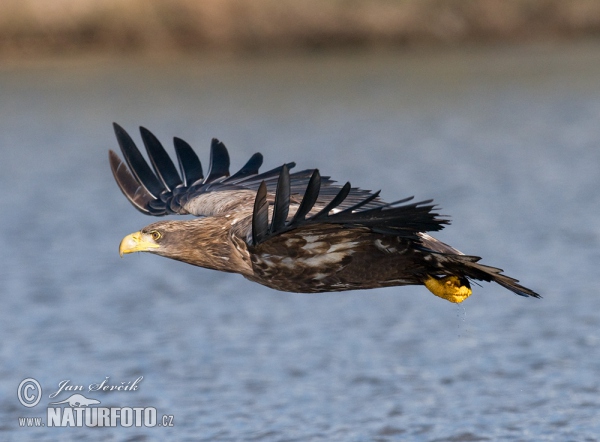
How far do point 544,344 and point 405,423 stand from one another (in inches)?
77.0

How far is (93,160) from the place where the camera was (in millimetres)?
17406

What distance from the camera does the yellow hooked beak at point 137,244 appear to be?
6148 mm

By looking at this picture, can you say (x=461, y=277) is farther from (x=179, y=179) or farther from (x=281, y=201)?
(x=179, y=179)

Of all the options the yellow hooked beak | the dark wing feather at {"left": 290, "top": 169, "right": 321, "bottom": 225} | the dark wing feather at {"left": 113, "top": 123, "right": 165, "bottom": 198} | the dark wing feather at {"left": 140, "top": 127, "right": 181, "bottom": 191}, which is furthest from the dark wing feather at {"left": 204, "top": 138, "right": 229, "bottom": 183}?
the dark wing feather at {"left": 290, "top": 169, "right": 321, "bottom": 225}

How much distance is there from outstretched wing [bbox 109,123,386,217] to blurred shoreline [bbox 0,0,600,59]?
64.4ft

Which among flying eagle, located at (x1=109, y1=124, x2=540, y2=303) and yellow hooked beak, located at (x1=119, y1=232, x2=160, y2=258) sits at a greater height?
yellow hooked beak, located at (x1=119, y1=232, x2=160, y2=258)

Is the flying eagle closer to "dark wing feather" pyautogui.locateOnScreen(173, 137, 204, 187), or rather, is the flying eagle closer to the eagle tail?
the eagle tail

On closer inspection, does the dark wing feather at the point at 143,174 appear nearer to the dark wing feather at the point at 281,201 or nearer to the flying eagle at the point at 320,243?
the flying eagle at the point at 320,243

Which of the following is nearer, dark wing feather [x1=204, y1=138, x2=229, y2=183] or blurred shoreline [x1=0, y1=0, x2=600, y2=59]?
dark wing feather [x1=204, y1=138, x2=229, y2=183]

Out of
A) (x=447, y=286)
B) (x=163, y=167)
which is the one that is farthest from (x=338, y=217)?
(x=163, y=167)

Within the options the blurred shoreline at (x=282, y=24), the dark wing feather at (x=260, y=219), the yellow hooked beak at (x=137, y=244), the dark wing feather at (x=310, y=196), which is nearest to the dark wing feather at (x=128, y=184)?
the yellow hooked beak at (x=137, y=244)

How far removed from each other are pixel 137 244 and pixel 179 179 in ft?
3.73

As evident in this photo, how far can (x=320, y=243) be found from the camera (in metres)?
5.61

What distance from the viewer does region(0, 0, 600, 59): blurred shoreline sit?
26.4 metres
